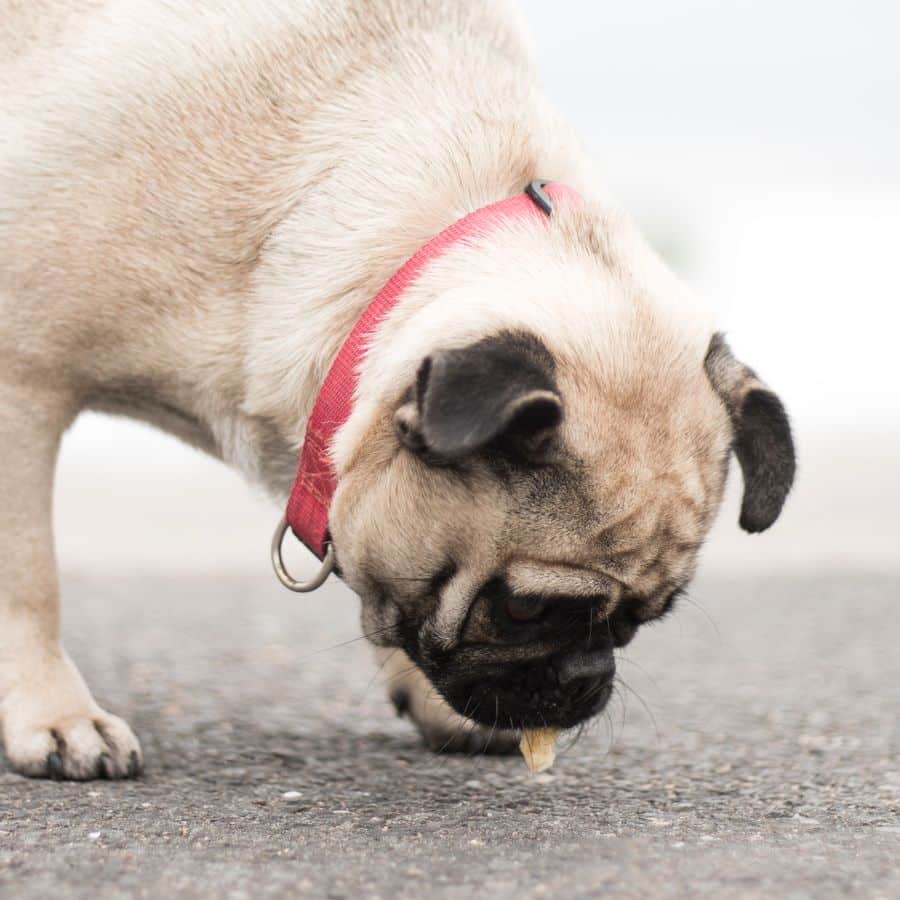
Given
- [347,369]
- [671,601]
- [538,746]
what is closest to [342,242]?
[347,369]

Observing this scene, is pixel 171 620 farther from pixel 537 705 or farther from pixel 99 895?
pixel 99 895

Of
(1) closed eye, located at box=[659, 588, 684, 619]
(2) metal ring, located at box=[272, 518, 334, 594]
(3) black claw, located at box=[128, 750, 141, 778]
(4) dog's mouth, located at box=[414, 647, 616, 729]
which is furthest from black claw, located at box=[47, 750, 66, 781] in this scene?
(1) closed eye, located at box=[659, 588, 684, 619]

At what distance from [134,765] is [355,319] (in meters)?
1.13

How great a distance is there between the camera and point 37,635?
3.26m

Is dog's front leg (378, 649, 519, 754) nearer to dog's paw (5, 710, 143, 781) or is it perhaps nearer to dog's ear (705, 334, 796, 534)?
dog's paw (5, 710, 143, 781)

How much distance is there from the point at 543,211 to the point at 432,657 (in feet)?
3.32

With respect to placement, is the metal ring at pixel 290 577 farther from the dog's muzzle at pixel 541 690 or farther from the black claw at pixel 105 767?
the black claw at pixel 105 767

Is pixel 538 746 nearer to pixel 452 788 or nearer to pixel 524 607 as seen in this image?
pixel 452 788

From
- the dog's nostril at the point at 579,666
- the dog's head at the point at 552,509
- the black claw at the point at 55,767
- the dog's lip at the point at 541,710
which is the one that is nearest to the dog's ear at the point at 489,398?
the dog's head at the point at 552,509

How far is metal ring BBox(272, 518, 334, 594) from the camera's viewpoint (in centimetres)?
304

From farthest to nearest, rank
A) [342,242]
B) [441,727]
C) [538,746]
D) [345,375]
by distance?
[441,727] < [342,242] < [538,746] < [345,375]

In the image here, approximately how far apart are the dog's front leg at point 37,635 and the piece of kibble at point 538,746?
2.90ft

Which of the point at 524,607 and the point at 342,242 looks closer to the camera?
the point at 524,607

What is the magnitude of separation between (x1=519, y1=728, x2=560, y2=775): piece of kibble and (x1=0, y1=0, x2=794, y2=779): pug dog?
0.07 meters
